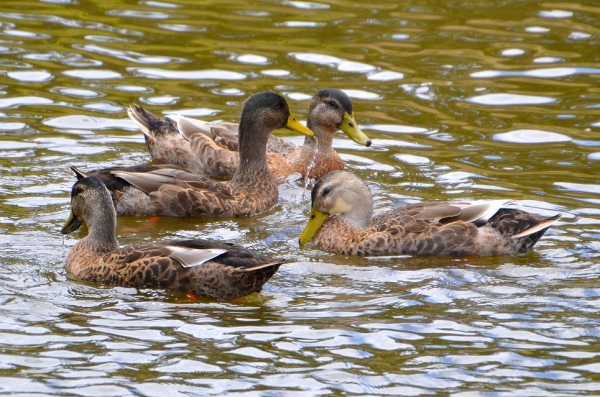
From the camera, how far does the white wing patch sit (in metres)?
9.14

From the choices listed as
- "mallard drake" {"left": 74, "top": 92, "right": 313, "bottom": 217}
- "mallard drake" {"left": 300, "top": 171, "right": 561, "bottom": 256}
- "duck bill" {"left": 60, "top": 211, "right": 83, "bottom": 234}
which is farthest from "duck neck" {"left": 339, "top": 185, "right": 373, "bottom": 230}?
"duck bill" {"left": 60, "top": 211, "right": 83, "bottom": 234}

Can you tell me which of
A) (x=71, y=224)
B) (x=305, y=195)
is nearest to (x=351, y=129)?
(x=305, y=195)

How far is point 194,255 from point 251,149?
353 cm

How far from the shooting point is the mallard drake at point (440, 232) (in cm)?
1045

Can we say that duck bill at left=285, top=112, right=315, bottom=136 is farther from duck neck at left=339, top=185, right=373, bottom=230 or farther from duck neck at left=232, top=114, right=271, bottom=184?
duck neck at left=339, top=185, right=373, bottom=230

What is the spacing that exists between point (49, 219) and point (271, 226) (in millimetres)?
2147

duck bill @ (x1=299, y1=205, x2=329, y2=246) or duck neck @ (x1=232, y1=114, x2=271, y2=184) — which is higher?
duck neck @ (x1=232, y1=114, x2=271, y2=184)

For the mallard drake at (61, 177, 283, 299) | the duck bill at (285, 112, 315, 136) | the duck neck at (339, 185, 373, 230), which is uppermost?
the duck bill at (285, 112, 315, 136)

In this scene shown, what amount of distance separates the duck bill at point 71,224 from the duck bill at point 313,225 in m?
2.01

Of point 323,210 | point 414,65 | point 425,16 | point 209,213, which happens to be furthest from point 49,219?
point 425,16

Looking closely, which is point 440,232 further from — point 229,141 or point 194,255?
point 229,141

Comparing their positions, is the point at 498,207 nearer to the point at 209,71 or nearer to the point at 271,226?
the point at 271,226

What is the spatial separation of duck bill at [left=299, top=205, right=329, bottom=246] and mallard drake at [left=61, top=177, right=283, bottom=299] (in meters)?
1.45

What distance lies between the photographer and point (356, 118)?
1466cm
